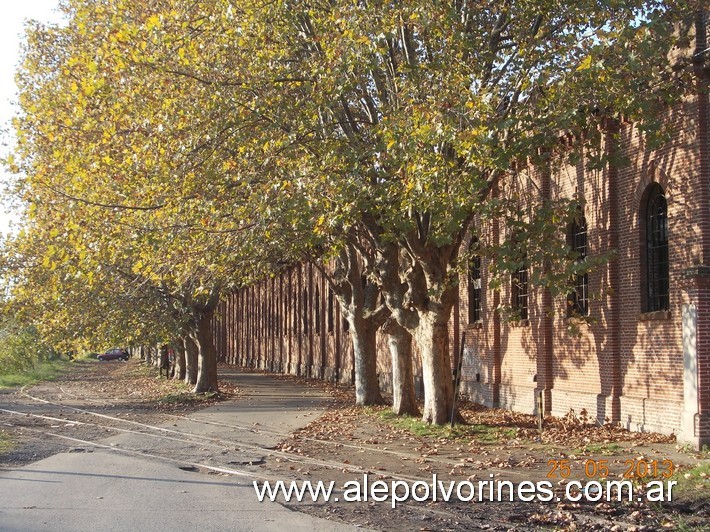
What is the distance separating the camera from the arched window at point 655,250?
1681 centimetres

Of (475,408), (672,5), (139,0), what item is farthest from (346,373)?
(672,5)

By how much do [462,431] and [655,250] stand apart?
17.7 ft

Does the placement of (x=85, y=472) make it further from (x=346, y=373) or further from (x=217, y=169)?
(x=346, y=373)

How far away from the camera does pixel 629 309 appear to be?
17.6 m

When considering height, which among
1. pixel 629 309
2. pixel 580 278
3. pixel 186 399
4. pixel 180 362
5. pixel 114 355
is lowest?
pixel 114 355

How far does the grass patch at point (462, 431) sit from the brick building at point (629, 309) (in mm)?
2482

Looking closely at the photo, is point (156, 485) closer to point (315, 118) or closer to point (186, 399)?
point (315, 118)

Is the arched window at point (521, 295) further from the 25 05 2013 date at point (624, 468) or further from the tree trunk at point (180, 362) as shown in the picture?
the tree trunk at point (180, 362)

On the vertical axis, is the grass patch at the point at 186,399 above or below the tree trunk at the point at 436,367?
below

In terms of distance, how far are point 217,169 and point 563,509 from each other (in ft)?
26.4

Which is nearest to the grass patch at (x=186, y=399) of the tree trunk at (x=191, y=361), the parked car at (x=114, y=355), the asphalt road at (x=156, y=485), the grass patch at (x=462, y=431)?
the tree trunk at (x=191, y=361)

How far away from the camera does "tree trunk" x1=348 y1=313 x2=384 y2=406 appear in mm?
24062

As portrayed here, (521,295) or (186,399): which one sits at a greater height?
(521,295)

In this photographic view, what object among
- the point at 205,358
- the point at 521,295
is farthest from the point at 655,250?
Result: the point at 205,358
